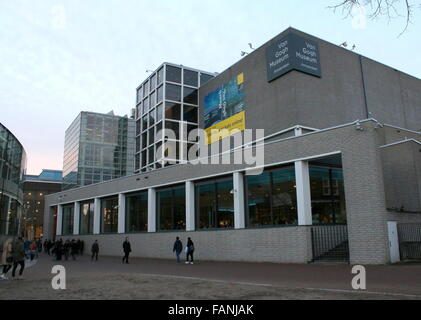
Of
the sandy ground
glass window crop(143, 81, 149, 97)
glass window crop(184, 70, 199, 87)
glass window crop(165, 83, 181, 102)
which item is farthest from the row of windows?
glass window crop(143, 81, 149, 97)

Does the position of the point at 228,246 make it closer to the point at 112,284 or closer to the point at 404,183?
the point at 404,183

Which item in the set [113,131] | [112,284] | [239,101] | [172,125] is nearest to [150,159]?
[172,125]

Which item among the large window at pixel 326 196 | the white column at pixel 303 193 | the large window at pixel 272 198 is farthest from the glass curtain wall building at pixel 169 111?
the white column at pixel 303 193

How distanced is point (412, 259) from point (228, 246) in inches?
387

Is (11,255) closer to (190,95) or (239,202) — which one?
(239,202)

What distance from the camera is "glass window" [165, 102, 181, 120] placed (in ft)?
145

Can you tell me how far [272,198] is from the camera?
72.7 feet

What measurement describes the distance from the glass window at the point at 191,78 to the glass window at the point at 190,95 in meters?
1.02

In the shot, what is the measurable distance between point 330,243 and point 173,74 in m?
31.2

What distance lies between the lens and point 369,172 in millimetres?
17641

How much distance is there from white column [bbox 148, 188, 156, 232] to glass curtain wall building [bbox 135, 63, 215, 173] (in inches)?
522

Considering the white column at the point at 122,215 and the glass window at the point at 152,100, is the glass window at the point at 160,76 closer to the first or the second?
the glass window at the point at 152,100

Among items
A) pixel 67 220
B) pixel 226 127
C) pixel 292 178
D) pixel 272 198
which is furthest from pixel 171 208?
pixel 67 220

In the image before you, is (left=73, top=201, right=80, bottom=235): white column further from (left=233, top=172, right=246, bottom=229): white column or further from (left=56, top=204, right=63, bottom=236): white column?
(left=233, top=172, right=246, bottom=229): white column
